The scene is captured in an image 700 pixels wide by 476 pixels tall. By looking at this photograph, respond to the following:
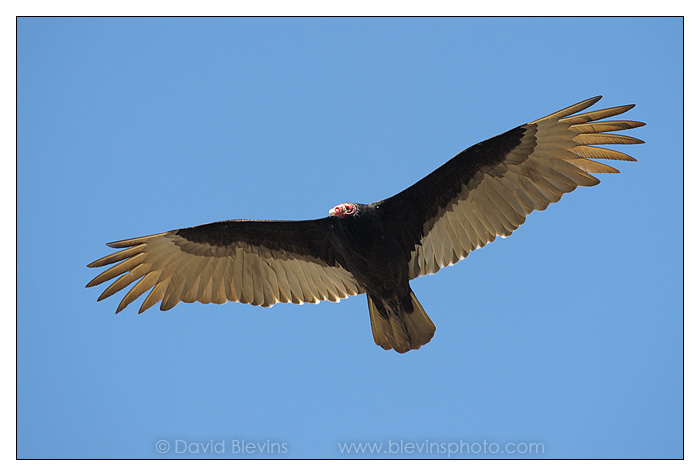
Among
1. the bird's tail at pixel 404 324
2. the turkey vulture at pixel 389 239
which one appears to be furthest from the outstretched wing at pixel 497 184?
the bird's tail at pixel 404 324

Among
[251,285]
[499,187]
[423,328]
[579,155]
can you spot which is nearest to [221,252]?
[251,285]

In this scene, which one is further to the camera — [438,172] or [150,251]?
[150,251]

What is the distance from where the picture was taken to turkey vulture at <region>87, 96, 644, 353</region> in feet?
20.3

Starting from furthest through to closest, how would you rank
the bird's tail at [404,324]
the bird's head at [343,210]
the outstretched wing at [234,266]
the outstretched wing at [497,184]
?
the outstretched wing at [234,266] → the bird's tail at [404,324] → the outstretched wing at [497,184] → the bird's head at [343,210]

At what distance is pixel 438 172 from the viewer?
636cm

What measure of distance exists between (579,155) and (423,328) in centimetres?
204

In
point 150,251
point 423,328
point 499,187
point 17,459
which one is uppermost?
point 499,187

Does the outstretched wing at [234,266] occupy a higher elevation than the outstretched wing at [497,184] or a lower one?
lower

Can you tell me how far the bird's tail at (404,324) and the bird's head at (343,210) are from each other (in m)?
1.00

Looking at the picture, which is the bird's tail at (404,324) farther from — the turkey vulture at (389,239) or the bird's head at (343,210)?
the bird's head at (343,210)

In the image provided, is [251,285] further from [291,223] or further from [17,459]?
[17,459]

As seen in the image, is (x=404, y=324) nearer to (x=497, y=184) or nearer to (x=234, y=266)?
(x=497, y=184)

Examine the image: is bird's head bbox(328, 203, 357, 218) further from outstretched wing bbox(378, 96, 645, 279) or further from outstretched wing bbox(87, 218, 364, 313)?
outstretched wing bbox(87, 218, 364, 313)

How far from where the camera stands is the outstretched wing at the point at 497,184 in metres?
6.16
